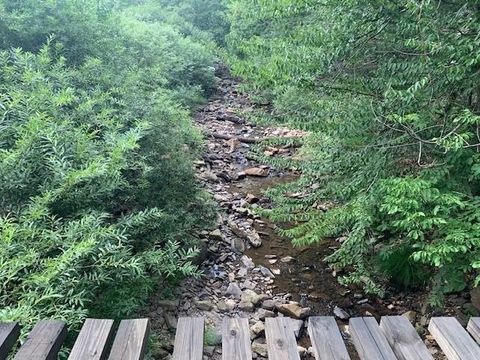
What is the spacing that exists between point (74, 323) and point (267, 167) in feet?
14.3

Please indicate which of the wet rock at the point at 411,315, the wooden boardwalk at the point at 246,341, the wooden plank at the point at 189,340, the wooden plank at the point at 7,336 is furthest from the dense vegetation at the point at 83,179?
the wet rock at the point at 411,315

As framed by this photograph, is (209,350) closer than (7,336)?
No

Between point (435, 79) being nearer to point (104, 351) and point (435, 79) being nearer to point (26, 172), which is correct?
point (104, 351)

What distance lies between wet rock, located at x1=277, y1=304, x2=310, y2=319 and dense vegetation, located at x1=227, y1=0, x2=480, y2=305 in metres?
0.53

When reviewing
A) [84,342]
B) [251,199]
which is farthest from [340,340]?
[251,199]

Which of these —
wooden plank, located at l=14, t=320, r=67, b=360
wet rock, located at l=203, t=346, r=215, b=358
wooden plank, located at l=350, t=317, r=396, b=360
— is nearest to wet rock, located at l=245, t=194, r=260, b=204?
wet rock, located at l=203, t=346, r=215, b=358

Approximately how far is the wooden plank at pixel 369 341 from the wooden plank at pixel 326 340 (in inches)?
1.9

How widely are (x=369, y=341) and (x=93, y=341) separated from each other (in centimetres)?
77

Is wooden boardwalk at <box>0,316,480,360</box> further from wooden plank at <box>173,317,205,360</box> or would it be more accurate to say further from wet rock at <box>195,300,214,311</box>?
wet rock at <box>195,300,214,311</box>

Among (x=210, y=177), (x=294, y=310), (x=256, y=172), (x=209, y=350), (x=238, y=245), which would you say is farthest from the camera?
(x=256, y=172)

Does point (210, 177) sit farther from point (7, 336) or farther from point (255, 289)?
point (7, 336)

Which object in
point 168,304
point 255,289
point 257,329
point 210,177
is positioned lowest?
point 257,329

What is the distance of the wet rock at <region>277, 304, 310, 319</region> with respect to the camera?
10.0 ft

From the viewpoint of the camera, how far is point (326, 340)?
109 cm
